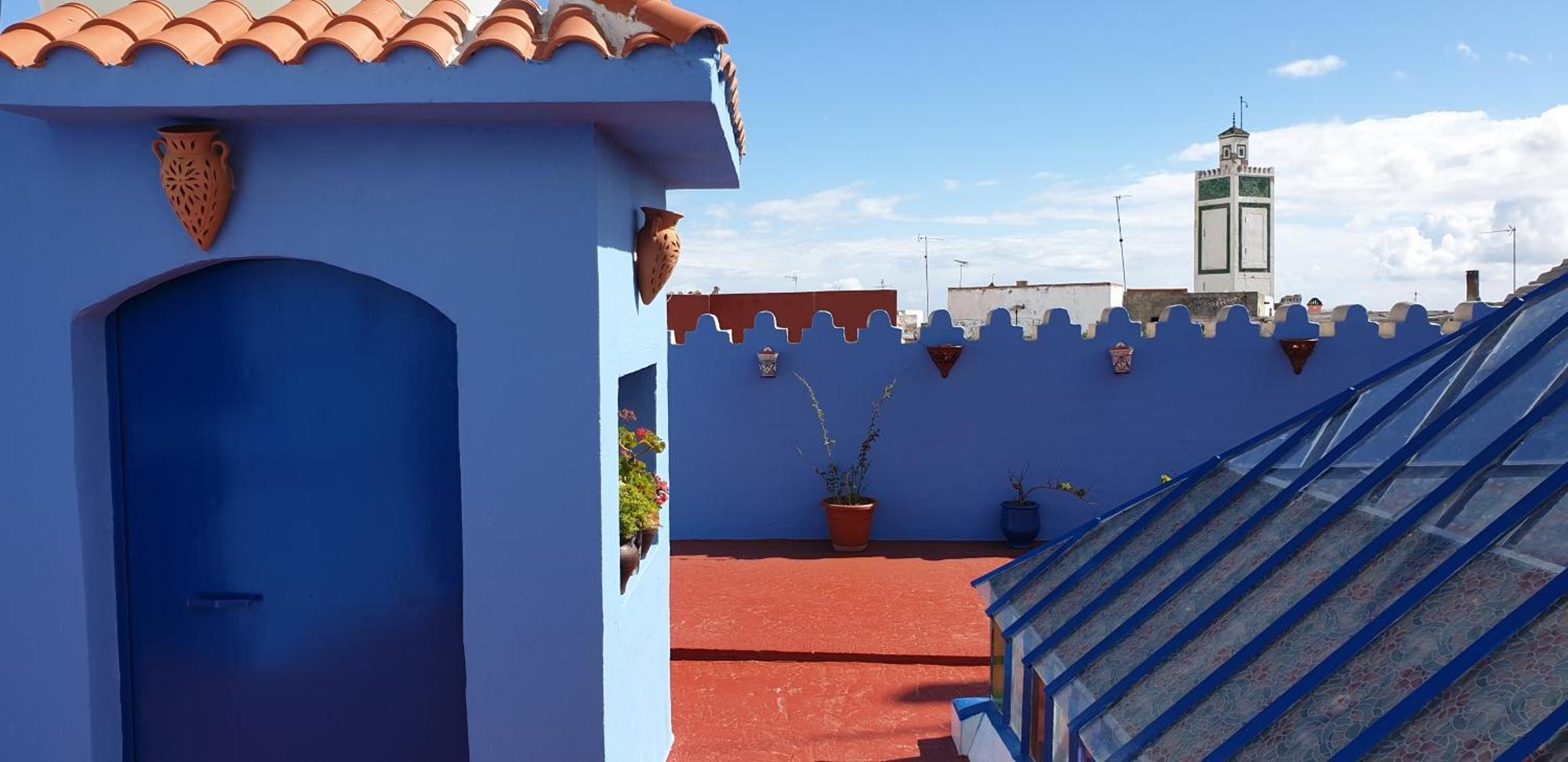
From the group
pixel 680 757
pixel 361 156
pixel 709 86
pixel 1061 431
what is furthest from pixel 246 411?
pixel 1061 431

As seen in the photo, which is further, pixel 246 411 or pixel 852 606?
pixel 852 606

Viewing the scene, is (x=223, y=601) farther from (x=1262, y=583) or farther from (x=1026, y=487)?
(x=1026, y=487)

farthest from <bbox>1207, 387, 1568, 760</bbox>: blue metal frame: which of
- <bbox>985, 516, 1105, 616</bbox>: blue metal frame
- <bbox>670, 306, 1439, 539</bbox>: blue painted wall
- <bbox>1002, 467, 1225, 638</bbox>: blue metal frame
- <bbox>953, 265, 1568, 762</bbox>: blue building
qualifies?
<bbox>670, 306, 1439, 539</bbox>: blue painted wall

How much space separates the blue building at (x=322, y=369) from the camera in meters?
3.73

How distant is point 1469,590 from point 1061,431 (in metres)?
8.60

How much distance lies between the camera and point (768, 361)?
11.6 meters

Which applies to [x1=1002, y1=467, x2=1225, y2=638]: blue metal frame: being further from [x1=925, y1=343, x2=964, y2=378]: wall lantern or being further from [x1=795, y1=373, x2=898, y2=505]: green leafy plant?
[x1=795, y1=373, x2=898, y2=505]: green leafy plant

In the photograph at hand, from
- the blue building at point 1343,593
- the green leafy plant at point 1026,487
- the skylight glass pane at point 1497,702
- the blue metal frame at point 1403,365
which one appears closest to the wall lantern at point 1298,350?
the green leafy plant at point 1026,487

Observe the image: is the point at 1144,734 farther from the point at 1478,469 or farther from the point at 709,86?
the point at 709,86

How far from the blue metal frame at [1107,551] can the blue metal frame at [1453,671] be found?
2124mm

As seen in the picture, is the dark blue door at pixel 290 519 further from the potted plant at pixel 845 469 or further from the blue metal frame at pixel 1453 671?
the potted plant at pixel 845 469

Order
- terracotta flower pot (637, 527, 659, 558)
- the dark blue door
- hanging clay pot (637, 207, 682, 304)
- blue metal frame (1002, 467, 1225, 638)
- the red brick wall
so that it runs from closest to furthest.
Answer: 1. the dark blue door
2. hanging clay pot (637, 207, 682, 304)
3. blue metal frame (1002, 467, 1225, 638)
4. terracotta flower pot (637, 527, 659, 558)
5. the red brick wall

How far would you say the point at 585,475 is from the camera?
4098 millimetres

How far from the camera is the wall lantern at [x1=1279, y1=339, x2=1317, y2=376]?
11289 millimetres
